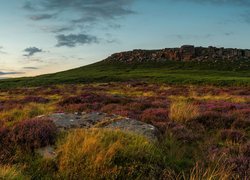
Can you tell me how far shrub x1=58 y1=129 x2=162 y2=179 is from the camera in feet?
22.4

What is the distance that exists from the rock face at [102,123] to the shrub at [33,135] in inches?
34.3

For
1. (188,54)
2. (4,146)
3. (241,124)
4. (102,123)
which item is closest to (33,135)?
(4,146)

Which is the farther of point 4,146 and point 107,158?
point 4,146

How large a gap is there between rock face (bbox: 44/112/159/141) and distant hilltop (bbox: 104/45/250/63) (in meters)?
125

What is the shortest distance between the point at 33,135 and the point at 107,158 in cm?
236

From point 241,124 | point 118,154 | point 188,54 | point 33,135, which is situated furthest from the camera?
point 188,54

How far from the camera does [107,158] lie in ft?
23.2

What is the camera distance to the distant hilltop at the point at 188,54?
136m

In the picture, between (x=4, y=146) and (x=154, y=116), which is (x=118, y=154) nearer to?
(x=4, y=146)

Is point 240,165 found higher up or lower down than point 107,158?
lower down

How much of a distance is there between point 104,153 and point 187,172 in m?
1.85

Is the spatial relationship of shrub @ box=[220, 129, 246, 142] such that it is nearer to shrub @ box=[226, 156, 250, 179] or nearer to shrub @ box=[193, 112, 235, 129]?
shrub @ box=[193, 112, 235, 129]

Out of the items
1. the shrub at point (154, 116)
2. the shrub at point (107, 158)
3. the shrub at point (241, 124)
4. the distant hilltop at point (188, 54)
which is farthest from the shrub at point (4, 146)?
the distant hilltop at point (188, 54)

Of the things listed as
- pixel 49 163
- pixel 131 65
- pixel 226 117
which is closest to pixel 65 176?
pixel 49 163
